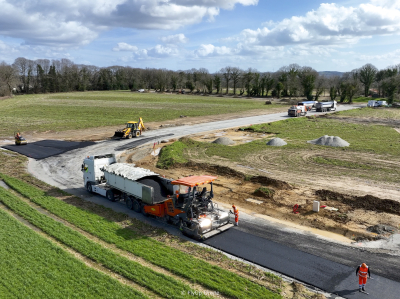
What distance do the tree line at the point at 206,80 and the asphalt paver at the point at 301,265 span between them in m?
84.2

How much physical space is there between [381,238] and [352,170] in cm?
1179

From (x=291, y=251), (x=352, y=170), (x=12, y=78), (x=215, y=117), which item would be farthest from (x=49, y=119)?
(x=12, y=78)

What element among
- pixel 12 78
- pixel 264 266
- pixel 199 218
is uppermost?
pixel 12 78

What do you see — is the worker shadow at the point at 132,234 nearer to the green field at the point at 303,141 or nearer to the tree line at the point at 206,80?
the green field at the point at 303,141

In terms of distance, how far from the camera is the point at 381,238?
14109mm

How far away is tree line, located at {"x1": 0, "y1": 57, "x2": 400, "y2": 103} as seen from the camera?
9875 centimetres

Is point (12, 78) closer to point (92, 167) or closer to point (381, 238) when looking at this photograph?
point (92, 167)

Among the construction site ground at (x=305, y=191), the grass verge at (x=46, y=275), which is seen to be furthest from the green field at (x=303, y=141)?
the grass verge at (x=46, y=275)

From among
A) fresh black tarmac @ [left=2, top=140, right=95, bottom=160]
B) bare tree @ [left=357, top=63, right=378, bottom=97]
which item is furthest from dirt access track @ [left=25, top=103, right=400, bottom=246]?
bare tree @ [left=357, top=63, right=378, bottom=97]

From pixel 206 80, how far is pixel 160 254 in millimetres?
118527

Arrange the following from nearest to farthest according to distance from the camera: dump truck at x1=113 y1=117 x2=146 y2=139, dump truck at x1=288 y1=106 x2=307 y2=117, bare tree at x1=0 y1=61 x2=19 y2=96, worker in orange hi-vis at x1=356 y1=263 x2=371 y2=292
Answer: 1. worker in orange hi-vis at x1=356 y1=263 x2=371 y2=292
2. dump truck at x1=113 y1=117 x2=146 y2=139
3. dump truck at x1=288 y1=106 x2=307 y2=117
4. bare tree at x1=0 y1=61 x2=19 y2=96

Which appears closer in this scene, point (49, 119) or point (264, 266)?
point (264, 266)

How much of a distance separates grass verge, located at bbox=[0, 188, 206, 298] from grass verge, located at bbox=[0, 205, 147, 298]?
53cm

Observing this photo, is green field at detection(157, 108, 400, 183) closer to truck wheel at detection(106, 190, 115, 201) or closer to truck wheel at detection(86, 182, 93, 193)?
truck wheel at detection(86, 182, 93, 193)
